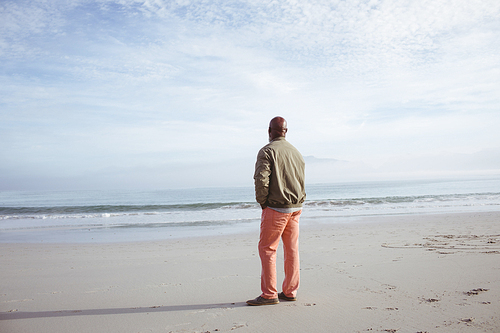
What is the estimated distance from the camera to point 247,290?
4059mm

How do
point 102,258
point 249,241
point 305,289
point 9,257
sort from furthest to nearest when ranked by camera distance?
point 249,241, point 9,257, point 102,258, point 305,289

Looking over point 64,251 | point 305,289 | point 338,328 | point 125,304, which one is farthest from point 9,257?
point 338,328

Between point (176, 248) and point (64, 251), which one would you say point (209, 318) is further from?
point (64, 251)

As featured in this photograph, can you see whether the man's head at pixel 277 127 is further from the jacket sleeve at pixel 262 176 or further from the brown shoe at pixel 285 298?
the brown shoe at pixel 285 298

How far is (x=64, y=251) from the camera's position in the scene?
299 inches

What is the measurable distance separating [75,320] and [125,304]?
0.55 m

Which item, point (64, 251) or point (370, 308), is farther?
point (64, 251)

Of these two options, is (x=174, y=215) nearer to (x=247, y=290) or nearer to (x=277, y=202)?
(x=247, y=290)

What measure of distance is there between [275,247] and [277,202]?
499mm

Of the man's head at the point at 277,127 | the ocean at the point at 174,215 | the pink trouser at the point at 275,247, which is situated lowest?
the ocean at the point at 174,215

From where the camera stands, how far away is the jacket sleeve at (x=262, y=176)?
3230 mm

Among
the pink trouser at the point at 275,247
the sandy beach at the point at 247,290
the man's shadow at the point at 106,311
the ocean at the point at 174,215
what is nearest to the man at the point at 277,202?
the pink trouser at the point at 275,247

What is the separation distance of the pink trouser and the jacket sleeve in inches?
7.2

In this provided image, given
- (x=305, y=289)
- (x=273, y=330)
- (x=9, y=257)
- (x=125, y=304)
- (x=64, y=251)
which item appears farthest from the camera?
(x=64, y=251)
